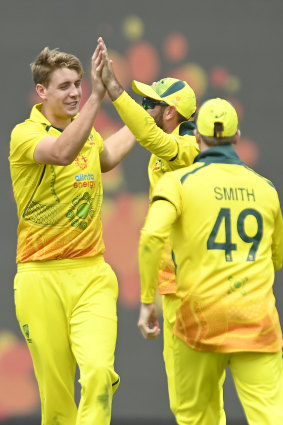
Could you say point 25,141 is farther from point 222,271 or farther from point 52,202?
point 222,271

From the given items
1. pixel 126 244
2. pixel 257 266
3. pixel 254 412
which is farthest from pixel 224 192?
pixel 126 244

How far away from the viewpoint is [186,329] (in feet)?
14.2

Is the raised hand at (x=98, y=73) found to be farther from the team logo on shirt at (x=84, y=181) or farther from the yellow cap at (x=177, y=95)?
the yellow cap at (x=177, y=95)

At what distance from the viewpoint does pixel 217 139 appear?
14.4ft

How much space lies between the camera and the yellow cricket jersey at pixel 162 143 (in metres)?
A: 4.78

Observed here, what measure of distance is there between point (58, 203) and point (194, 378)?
4.03 feet

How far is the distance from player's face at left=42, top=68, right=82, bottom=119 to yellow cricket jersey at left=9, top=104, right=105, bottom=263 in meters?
0.11

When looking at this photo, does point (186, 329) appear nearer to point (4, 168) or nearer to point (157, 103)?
point (157, 103)

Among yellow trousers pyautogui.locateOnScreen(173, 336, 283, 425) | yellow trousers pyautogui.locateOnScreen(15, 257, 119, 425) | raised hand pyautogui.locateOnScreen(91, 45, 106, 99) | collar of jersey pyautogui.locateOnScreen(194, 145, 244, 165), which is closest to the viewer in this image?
yellow trousers pyautogui.locateOnScreen(173, 336, 283, 425)

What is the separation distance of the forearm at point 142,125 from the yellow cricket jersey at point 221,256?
0.61 meters

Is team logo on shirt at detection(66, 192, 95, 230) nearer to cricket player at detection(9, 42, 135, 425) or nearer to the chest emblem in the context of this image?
cricket player at detection(9, 42, 135, 425)

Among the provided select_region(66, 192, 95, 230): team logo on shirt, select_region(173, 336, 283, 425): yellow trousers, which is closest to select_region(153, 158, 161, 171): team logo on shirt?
select_region(66, 192, 95, 230): team logo on shirt

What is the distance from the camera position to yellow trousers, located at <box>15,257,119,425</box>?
491cm

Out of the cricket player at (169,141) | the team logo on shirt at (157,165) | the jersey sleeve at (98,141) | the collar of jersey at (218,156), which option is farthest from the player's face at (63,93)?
the collar of jersey at (218,156)
